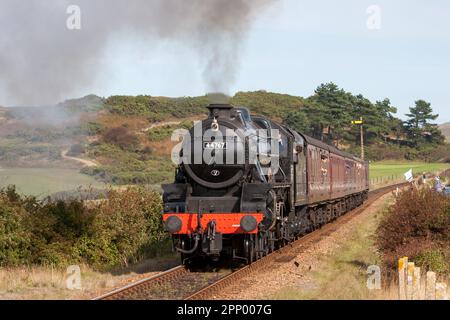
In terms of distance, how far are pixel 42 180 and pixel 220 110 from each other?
2089 centimetres

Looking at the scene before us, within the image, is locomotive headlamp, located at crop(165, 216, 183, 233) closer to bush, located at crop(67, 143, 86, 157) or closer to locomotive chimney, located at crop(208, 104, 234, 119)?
locomotive chimney, located at crop(208, 104, 234, 119)

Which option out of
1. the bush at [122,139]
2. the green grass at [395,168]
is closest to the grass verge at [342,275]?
the bush at [122,139]

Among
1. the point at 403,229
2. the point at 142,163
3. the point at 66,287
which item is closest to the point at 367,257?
the point at 403,229

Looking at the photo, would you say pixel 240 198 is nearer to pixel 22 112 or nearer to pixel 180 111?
pixel 22 112

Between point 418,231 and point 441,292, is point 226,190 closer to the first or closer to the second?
point 418,231

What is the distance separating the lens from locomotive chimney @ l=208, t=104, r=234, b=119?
1486 cm

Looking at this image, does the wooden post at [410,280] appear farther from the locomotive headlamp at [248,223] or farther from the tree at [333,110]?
the tree at [333,110]

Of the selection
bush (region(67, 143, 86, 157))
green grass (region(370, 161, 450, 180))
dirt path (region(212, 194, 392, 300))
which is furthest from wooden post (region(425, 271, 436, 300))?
green grass (region(370, 161, 450, 180))

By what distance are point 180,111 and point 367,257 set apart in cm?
→ 7144

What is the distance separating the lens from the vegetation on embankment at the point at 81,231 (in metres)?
17.3

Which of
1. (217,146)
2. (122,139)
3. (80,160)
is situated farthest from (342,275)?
(122,139)

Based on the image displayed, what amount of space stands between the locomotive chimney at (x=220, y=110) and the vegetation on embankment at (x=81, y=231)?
6.47 metres

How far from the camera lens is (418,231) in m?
15.3

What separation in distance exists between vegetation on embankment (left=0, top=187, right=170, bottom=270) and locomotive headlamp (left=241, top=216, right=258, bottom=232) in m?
6.38
